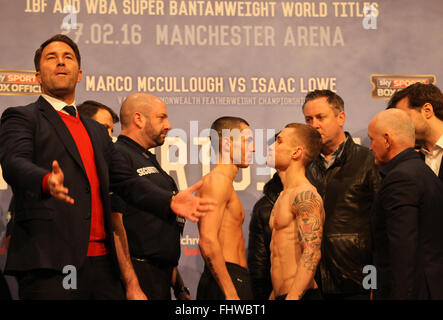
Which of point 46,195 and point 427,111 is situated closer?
point 46,195

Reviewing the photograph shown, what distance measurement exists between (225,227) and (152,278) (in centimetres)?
60

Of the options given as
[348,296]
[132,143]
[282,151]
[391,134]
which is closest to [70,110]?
[132,143]

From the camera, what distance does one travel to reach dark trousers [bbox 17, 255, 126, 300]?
7.72ft

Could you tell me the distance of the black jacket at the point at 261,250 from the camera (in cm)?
412

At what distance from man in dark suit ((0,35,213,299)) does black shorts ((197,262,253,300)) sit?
0.67m

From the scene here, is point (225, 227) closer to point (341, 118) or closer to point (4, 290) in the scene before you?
point (341, 118)

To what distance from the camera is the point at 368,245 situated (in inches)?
153

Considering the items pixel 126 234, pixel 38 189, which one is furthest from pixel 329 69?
pixel 38 189

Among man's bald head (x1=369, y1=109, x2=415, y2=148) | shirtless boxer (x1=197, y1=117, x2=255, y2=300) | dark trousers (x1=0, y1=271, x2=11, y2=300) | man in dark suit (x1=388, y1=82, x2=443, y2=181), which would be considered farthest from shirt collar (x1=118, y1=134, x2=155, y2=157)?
man in dark suit (x1=388, y1=82, x2=443, y2=181)

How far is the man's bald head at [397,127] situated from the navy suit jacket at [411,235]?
23cm

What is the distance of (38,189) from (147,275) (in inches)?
48.4

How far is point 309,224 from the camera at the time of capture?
3205 mm

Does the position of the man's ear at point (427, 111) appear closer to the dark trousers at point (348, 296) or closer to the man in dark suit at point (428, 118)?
the man in dark suit at point (428, 118)

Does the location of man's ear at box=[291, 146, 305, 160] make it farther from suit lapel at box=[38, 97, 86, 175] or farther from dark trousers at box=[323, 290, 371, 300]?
suit lapel at box=[38, 97, 86, 175]
